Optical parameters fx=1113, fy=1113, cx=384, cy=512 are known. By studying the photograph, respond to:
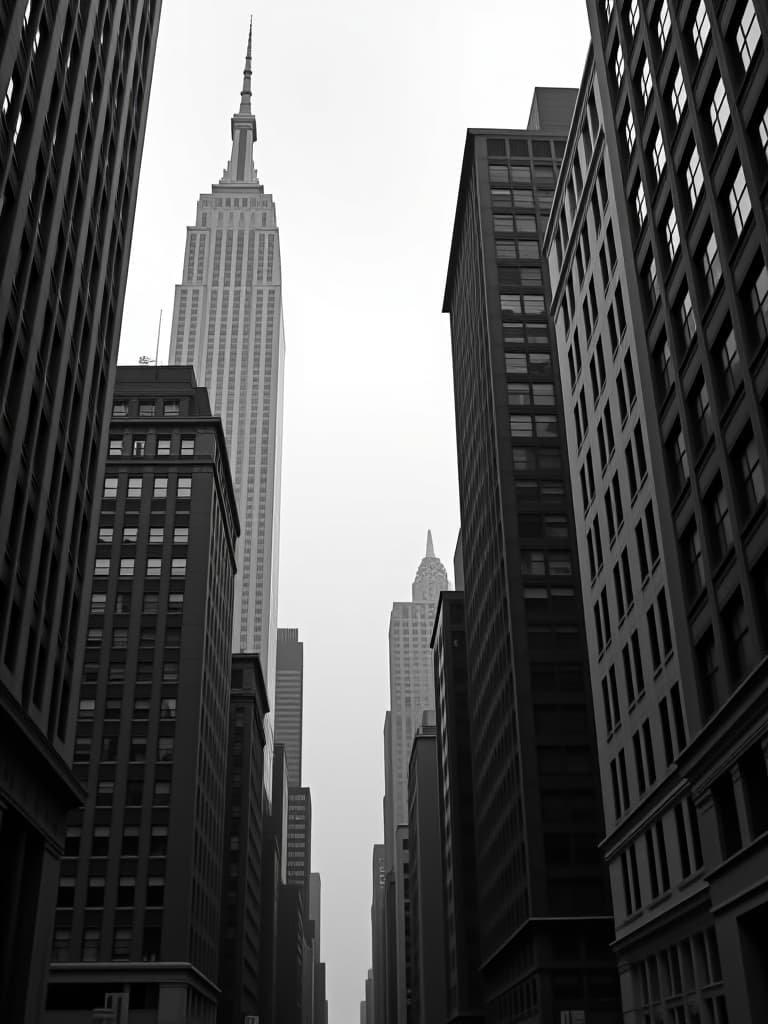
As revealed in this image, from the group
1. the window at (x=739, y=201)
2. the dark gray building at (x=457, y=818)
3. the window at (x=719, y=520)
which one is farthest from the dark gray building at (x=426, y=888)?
the window at (x=739, y=201)

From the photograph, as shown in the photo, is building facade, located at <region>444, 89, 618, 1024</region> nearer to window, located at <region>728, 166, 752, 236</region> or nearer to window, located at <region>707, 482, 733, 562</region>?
window, located at <region>707, 482, 733, 562</region>

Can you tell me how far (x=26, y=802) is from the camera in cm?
4156

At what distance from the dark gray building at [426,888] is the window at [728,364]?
129963 mm

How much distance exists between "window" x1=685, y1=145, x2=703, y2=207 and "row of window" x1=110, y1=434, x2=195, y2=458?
240ft

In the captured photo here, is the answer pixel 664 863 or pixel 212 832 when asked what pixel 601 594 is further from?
pixel 212 832

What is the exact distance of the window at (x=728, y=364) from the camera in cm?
3706

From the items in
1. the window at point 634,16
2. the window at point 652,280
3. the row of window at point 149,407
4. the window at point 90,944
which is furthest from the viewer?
the row of window at point 149,407

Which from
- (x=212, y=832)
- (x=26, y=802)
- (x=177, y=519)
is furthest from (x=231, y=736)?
(x=26, y=802)

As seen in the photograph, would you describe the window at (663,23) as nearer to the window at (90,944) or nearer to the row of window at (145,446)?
the row of window at (145,446)

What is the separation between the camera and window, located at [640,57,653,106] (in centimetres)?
4716

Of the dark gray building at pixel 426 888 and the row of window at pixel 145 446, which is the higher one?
the row of window at pixel 145 446

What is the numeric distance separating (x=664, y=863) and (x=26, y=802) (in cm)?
2612

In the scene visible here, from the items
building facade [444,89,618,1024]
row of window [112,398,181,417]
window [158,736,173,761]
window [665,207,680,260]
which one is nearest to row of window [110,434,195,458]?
row of window [112,398,181,417]

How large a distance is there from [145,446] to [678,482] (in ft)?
244
